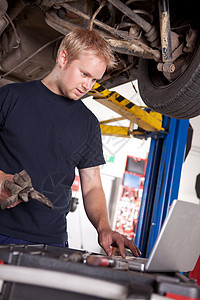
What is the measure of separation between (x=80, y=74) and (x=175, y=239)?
0.74 m

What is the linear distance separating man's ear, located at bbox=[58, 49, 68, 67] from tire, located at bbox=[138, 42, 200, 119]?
0.64 m

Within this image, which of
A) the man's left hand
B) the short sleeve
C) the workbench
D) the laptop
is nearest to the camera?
the workbench

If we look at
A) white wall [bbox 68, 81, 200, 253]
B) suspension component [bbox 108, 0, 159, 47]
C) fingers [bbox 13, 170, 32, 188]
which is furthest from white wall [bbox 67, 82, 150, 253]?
fingers [bbox 13, 170, 32, 188]

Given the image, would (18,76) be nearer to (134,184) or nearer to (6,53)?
(6,53)

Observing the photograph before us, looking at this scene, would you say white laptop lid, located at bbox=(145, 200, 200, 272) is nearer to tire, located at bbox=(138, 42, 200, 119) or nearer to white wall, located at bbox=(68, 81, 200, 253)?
tire, located at bbox=(138, 42, 200, 119)

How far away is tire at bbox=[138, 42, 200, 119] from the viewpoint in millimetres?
1566

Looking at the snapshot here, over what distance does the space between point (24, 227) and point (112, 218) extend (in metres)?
5.27

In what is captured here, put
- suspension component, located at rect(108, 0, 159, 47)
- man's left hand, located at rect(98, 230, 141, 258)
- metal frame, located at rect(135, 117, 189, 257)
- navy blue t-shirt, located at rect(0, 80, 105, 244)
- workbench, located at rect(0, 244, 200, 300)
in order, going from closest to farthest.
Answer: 1. workbench, located at rect(0, 244, 200, 300)
2. man's left hand, located at rect(98, 230, 141, 258)
3. navy blue t-shirt, located at rect(0, 80, 105, 244)
4. suspension component, located at rect(108, 0, 159, 47)
5. metal frame, located at rect(135, 117, 189, 257)

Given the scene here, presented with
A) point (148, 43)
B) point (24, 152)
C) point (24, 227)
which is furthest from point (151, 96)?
point (24, 227)

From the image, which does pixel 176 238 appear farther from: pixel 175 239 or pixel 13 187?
pixel 13 187

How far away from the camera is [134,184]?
6457 mm

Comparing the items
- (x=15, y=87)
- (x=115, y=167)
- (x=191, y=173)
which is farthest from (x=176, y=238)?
(x=115, y=167)

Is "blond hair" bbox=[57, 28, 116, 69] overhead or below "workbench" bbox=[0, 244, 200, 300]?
overhead

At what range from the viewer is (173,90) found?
167cm
